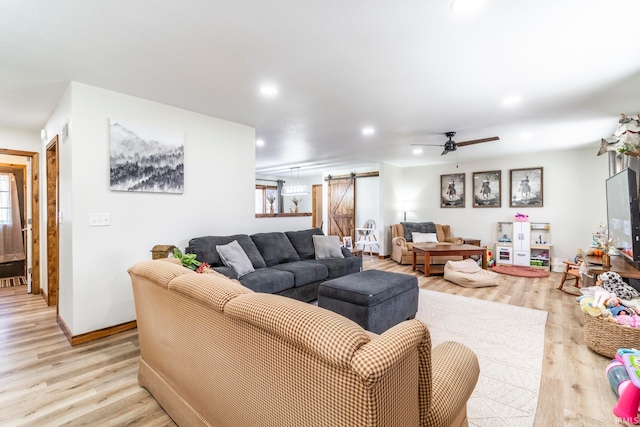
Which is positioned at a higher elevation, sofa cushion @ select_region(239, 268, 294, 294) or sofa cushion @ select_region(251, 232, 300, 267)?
sofa cushion @ select_region(251, 232, 300, 267)

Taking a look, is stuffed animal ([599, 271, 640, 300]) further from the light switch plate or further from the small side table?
the light switch plate

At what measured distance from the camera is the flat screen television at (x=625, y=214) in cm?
281

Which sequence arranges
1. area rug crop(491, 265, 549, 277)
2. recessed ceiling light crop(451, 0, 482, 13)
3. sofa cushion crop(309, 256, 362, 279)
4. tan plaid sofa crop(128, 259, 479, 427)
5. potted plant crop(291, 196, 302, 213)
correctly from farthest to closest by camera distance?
potted plant crop(291, 196, 302, 213)
area rug crop(491, 265, 549, 277)
sofa cushion crop(309, 256, 362, 279)
recessed ceiling light crop(451, 0, 482, 13)
tan plaid sofa crop(128, 259, 479, 427)

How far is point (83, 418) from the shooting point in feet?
5.75

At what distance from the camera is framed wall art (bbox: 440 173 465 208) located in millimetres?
7105

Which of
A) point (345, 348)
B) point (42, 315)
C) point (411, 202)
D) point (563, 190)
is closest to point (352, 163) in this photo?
point (411, 202)

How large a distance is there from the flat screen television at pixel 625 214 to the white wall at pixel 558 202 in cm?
226

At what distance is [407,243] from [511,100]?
12.8 feet

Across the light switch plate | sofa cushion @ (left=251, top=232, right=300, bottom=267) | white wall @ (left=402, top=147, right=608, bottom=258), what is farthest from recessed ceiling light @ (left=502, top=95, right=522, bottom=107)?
the light switch plate

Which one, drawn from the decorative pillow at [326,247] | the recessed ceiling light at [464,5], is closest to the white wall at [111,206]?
the decorative pillow at [326,247]

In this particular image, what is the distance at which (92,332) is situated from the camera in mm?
2795

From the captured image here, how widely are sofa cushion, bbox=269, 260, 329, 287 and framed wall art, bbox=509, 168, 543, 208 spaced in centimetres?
495

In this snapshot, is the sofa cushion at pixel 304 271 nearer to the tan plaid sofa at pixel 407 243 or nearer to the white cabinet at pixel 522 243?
the tan plaid sofa at pixel 407 243

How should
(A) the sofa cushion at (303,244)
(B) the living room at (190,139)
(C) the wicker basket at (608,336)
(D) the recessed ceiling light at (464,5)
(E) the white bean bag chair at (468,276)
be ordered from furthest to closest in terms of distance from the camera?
(E) the white bean bag chair at (468,276)
(A) the sofa cushion at (303,244)
(B) the living room at (190,139)
(C) the wicker basket at (608,336)
(D) the recessed ceiling light at (464,5)
